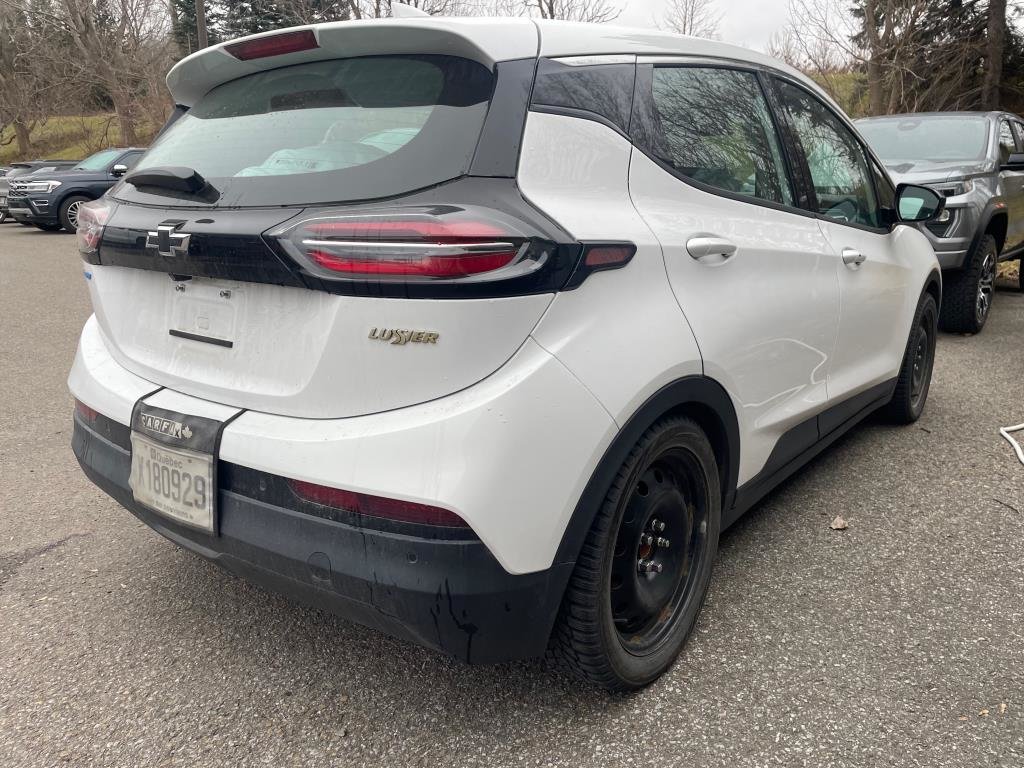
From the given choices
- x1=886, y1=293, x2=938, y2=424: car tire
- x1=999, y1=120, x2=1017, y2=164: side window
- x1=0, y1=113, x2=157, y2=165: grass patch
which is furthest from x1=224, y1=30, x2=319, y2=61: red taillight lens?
x1=0, y1=113, x2=157, y2=165: grass patch

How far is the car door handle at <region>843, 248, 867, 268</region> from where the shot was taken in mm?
2987

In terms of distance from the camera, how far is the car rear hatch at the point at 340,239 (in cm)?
160

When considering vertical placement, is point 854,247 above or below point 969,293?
above

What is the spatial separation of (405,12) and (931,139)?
6.35m

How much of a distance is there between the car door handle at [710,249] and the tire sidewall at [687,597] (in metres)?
0.44

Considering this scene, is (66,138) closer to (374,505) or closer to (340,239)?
(340,239)

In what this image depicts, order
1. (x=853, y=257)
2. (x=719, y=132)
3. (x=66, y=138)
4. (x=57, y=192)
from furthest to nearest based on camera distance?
(x=66, y=138) < (x=57, y=192) < (x=853, y=257) < (x=719, y=132)

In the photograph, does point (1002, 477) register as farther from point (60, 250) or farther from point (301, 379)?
point (60, 250)

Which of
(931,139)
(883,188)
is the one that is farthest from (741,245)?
(931,139)

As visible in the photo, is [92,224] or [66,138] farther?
[66,138]

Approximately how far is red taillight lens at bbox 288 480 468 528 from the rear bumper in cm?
4

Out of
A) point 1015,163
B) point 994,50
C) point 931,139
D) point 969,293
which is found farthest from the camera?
point 994,50

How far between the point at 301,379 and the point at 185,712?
0.97 meters

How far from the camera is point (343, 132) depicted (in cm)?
188
